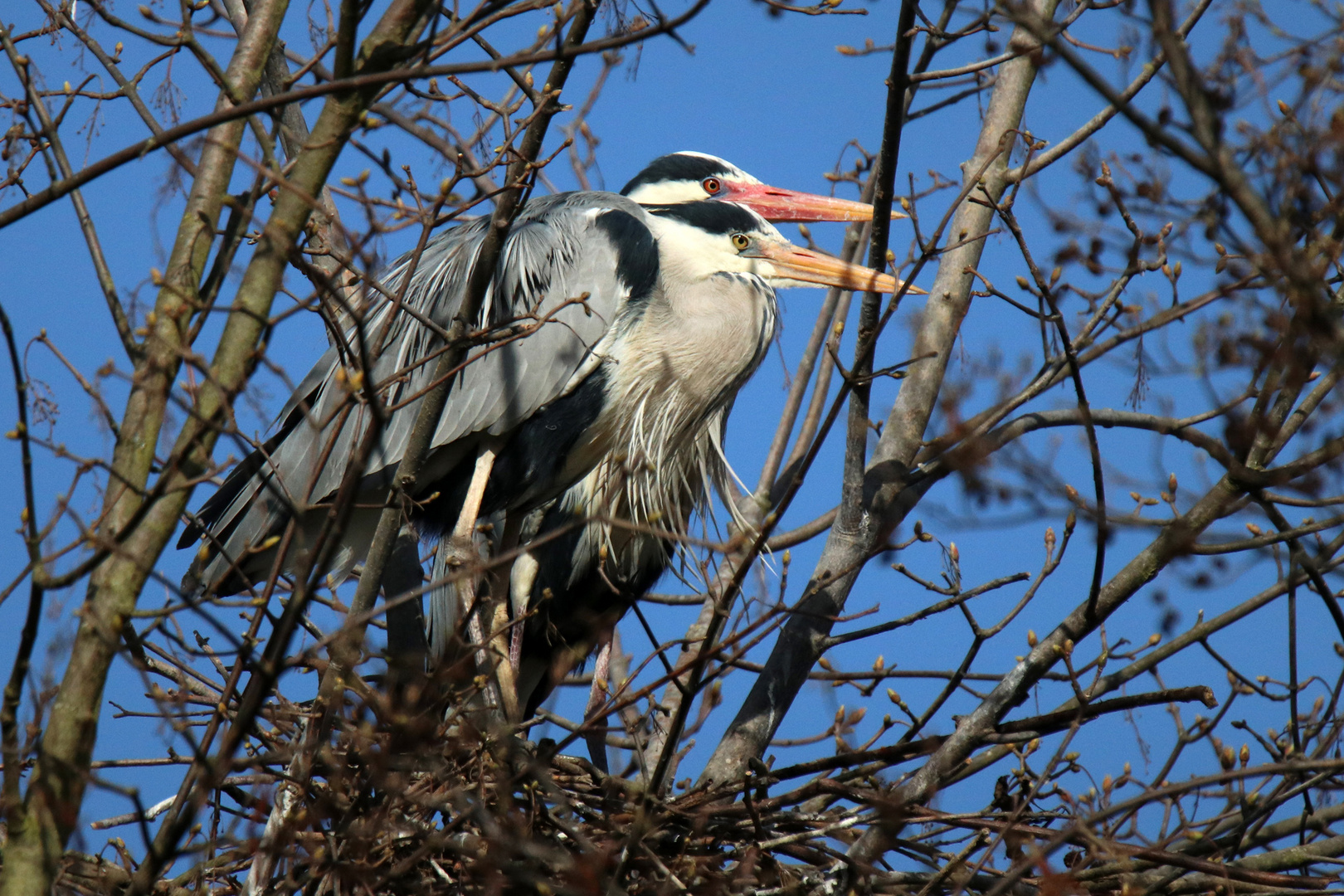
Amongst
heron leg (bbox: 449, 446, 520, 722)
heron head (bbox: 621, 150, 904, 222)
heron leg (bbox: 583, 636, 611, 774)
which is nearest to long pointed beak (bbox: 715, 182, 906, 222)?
heron head (bbox: 621, 150, 904, 222)

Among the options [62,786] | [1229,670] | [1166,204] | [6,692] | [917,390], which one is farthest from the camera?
[917,390]

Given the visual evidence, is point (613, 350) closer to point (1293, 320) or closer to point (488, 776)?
point (488, 776)

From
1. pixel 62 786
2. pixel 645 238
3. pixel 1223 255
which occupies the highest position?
pixel 645 238

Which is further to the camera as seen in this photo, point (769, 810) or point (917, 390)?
point (917, 390)

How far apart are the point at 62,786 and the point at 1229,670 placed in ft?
6.76

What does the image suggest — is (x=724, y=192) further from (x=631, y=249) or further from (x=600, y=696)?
(x=600, y=696)

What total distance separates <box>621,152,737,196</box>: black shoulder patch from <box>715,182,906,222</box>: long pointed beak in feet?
0.19

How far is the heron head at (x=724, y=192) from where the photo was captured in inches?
163

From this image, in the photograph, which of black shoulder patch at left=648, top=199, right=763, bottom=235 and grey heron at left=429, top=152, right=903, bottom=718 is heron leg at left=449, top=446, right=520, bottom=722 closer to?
grey heron at left=429, top=152, right=903, bottom=718

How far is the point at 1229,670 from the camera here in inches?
93.7

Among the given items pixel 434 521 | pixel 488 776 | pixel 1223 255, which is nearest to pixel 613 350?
pixel 434 521

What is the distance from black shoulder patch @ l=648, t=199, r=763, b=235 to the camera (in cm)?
388

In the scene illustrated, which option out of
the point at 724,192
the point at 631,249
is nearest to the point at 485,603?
the point at 631,249

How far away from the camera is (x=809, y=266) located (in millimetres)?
3807
